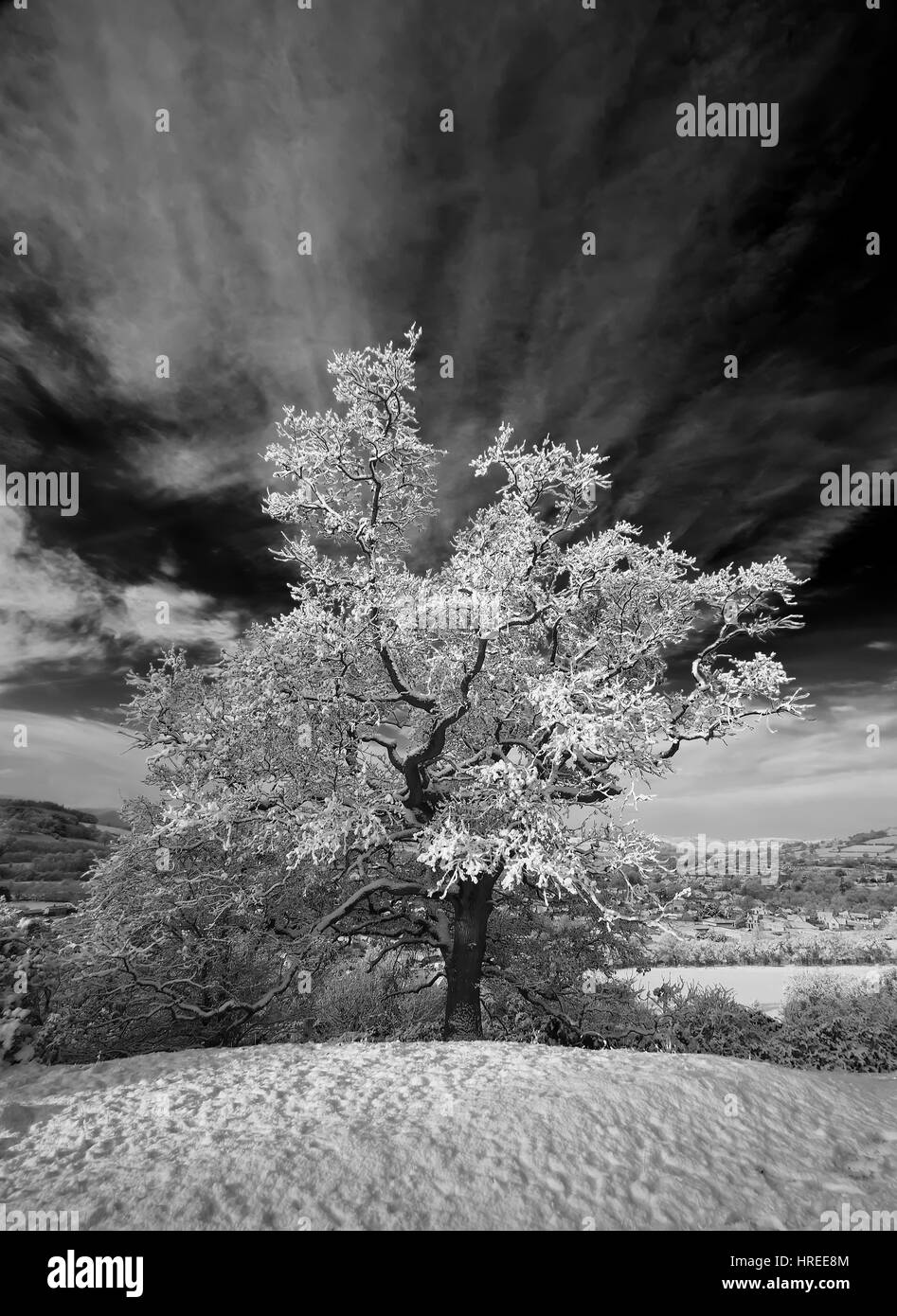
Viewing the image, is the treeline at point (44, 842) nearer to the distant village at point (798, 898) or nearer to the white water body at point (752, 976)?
the white water body at point (752, 976)

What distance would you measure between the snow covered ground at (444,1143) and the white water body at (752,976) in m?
10.8

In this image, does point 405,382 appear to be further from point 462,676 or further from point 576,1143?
point 576,1143

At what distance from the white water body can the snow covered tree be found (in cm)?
659

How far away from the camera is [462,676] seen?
9.94m

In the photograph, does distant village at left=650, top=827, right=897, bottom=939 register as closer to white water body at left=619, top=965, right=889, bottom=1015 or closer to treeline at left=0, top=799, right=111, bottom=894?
white water body at left=619, top=965, right=889, bottom=1015

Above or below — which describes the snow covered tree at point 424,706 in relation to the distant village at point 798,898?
above

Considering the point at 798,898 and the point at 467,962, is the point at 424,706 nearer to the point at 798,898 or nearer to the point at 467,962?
the point at 467,962

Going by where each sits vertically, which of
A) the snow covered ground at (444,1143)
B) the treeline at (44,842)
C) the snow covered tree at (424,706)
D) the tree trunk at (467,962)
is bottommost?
the treeline at (44,842)

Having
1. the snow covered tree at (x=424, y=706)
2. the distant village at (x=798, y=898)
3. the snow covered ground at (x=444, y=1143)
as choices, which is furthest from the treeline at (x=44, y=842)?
the distant village at (x=798, y=898)

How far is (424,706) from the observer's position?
32.8 ft

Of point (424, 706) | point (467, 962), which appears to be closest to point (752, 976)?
point (467, 962)

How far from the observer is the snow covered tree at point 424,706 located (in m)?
8.77

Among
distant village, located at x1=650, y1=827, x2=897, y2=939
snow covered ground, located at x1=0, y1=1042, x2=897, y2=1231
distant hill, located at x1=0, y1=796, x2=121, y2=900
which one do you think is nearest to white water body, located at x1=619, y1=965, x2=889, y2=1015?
distant village, located at x1=650, y1=827, x2=897, y2=939
